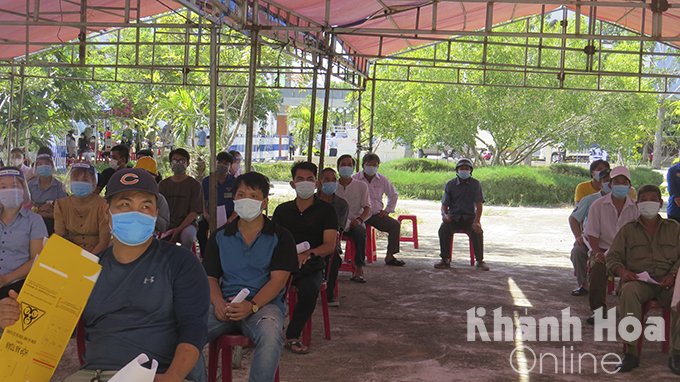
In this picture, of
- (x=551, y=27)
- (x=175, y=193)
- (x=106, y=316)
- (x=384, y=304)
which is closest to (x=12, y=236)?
(x=106, y=316)

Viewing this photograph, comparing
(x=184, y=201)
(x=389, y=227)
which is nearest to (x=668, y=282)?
(x=184, y=201)

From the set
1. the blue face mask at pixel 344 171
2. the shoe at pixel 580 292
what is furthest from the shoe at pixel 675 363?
the blue face mask at pixel 344 171

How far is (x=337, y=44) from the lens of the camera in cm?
1360

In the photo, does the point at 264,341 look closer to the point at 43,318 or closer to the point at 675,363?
the point at 43,318

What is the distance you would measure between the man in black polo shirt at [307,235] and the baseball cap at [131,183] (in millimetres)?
2830

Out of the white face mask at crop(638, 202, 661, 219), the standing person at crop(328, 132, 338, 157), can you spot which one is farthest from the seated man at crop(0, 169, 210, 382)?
the standing person at crop(328, 132, 338, 157)

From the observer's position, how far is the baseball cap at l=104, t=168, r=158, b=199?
3291mm

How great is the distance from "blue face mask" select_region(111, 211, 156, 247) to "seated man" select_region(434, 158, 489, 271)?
8136 mm

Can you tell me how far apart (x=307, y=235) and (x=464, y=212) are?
193 inches

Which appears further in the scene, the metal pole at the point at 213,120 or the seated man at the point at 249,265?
the metal pole at the point at 213,120

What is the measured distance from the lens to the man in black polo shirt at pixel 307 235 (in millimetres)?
6125

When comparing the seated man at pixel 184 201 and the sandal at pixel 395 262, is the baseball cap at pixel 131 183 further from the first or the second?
the sandal at pixel 395 262

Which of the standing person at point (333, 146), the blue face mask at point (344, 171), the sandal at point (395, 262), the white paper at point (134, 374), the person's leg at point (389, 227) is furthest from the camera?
the standing person at point (333, 146)

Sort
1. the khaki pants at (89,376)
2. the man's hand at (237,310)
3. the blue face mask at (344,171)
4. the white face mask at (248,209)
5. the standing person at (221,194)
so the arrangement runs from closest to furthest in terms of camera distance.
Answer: the khaki pants at (89,376)
the man's hand at (237,310)
the white face mask at (248,209)
the standing person at (221,194)
the blue face mask at (344,171)
